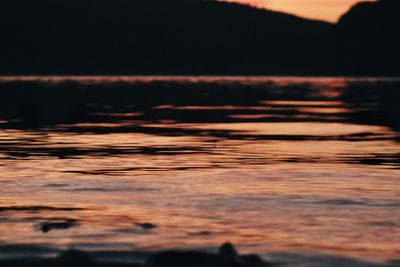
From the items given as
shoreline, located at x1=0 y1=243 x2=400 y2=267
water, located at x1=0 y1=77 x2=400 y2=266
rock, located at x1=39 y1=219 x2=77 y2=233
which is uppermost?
shoreline, located at x1=0 y1=243 x2=400 y2=267

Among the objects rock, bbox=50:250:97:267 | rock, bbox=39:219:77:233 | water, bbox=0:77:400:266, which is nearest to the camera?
rock, bbox=50:250:97:267

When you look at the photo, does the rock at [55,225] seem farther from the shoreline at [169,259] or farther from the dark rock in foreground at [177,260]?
the dark rock in foreground at [177,260]

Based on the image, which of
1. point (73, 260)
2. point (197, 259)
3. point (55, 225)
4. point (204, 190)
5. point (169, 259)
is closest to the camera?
point (73, 260)

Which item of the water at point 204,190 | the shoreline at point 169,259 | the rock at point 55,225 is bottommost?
the water at point 204,190

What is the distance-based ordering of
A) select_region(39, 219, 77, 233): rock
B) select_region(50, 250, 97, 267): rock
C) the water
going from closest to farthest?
select_region(50, 250, 97, 267): rock, the water, select_region(39, 219, 77, 233): rock

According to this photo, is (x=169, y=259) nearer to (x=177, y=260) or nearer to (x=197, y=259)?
(x=177, y=260)

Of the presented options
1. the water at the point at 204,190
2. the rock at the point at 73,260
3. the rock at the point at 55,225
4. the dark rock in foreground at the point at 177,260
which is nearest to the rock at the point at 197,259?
the dark rock in foreground at the point at 177,260

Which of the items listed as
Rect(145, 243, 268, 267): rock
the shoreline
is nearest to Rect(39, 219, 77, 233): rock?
the shoreline

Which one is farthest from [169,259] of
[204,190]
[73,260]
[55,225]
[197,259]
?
[204,190]

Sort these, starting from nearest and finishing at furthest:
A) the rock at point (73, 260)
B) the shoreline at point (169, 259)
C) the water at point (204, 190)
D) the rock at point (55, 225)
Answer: the rock at point (73, 260), the shoreline at point (169, 259), the water at point (204, 190), the rock at point (55, 225)

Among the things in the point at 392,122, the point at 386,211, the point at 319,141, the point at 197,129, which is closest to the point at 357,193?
the point at 386,211

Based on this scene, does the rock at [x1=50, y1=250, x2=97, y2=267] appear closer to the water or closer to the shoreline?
the shoreline

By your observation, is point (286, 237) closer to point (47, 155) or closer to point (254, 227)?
point (254, 227)

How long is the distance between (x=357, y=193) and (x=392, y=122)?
1028 inches
